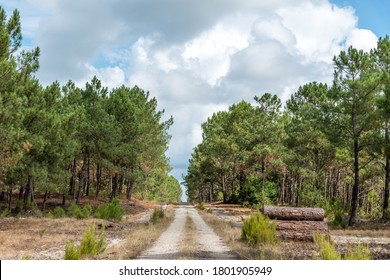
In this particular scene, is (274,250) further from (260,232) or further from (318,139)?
(318,139)

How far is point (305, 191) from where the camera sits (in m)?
43.8

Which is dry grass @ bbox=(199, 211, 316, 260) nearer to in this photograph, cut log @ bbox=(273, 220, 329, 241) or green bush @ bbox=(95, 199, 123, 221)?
cut log @ bbox=(273, 220, 329, 241)

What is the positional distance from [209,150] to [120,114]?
80.0 feet

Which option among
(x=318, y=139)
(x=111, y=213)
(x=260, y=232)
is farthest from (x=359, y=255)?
(x=318, y=139)

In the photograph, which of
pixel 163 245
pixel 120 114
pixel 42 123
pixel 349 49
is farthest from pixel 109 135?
pixel 163 245

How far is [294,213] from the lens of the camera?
18.2 m

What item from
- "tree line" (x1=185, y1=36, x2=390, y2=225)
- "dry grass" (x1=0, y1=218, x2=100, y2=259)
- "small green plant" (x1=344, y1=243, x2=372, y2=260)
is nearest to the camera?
"small green plant" (x1=344, y1=243, x2=372, y2=260)

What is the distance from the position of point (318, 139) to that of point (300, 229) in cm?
3338

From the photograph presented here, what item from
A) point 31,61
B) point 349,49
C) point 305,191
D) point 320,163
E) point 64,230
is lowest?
point 64,230

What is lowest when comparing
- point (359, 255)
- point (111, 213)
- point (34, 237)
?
point (34, 237)

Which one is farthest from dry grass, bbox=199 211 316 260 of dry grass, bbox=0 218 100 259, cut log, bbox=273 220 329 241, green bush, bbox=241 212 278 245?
dry grass, bbox=0 218 100 259

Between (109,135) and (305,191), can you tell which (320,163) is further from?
(109,135)

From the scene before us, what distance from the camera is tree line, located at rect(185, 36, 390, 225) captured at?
3186 centimetres

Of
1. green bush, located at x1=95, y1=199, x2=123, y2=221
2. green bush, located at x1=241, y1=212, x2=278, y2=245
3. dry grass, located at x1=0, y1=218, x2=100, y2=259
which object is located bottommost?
dry grass, located at x1=0, y1=218, x2=100, y2=259
